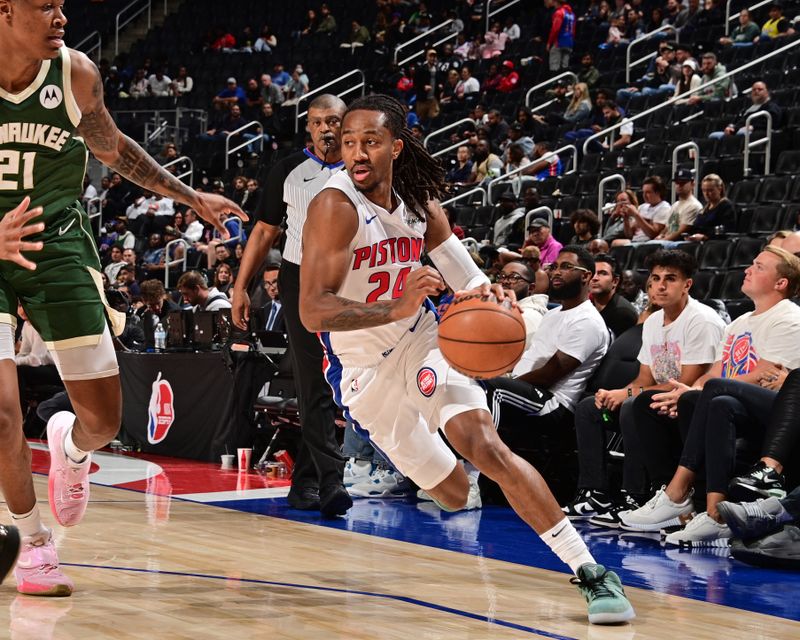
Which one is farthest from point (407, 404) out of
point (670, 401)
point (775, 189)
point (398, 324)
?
point (775, 189)

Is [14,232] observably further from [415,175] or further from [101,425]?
[415,175]

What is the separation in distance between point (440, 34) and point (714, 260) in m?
11.7

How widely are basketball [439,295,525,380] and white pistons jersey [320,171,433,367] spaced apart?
12.4 inches

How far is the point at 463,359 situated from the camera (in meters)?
3.49

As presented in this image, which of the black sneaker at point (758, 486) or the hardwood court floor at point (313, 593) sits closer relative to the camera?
the hardwood court floor at point (313, 593)

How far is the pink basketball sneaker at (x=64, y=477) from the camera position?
4.16 m

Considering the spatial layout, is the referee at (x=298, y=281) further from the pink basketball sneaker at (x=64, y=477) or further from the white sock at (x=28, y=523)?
the white sock at (x=28, y=523)

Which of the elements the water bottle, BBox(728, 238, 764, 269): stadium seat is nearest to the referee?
the water bottle

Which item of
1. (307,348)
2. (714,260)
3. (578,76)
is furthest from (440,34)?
(307,348)

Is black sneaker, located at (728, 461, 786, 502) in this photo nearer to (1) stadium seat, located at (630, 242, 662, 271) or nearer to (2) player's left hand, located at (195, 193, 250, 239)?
(2) player's left hand, located at (195, 193, 250, 239)

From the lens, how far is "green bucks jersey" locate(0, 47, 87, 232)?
11.8 ft

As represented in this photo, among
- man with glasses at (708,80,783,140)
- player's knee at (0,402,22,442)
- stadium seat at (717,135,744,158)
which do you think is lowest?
player's knee at (0,402,22,442)

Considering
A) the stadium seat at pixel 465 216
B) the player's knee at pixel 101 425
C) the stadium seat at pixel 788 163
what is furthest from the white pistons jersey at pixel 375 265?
the stadium seat at pixel 465 216

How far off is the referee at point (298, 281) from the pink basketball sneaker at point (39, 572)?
2.16 m
